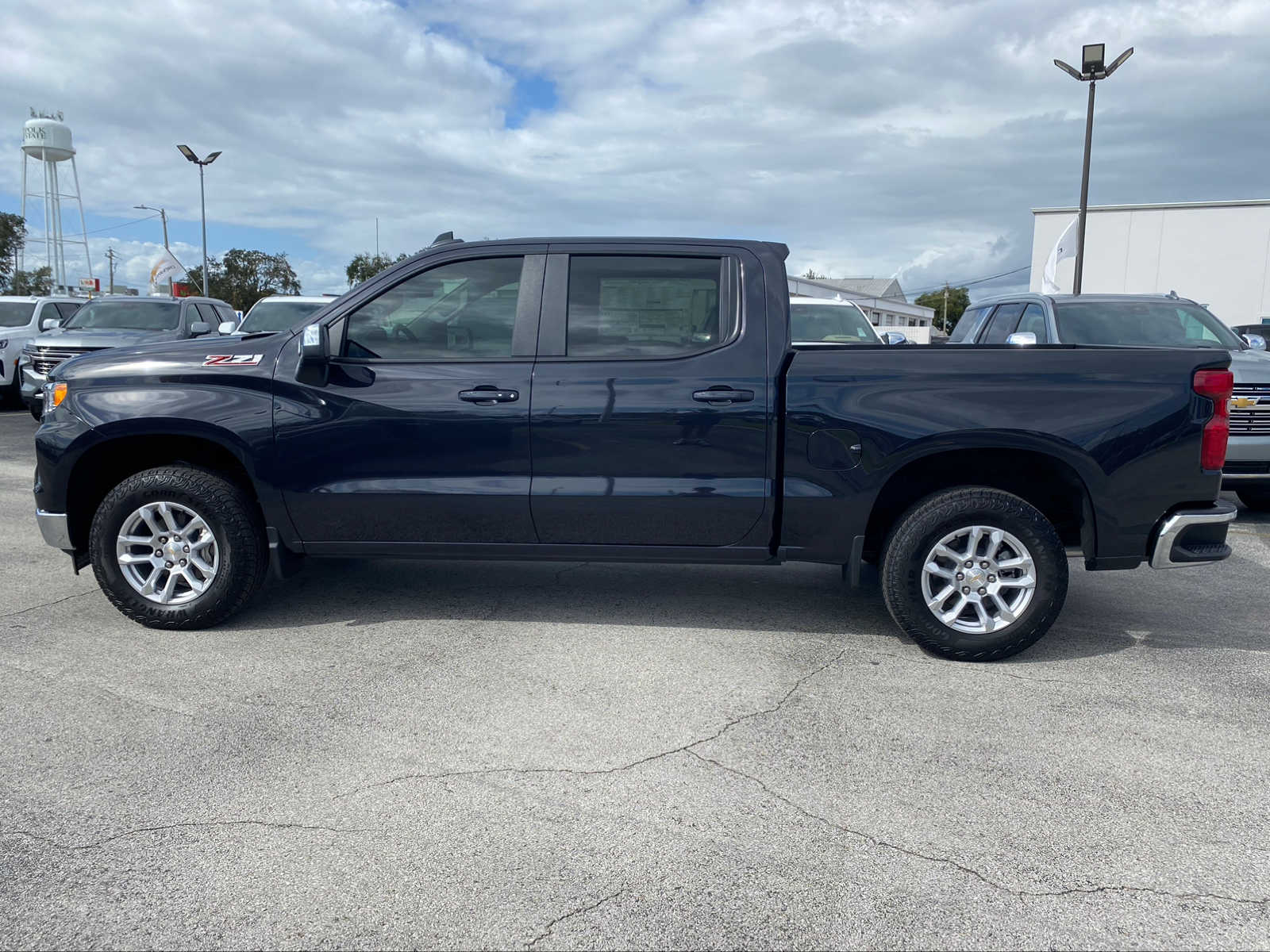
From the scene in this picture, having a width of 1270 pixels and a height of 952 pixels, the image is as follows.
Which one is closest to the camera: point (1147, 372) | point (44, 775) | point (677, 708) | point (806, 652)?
point (44, 775)

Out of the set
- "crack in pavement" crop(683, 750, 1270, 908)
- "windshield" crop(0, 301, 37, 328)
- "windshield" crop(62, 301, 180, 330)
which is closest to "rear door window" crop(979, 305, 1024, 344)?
"crack in pavement" crop(683, 750, 1270, 908)

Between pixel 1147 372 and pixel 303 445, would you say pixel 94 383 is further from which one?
pixel 1147 372

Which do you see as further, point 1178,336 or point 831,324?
point 831,324

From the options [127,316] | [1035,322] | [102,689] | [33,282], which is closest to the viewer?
[102,689]

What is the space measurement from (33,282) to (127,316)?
66.5m

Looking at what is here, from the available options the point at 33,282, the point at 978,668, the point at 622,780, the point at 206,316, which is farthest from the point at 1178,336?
the point at 33,282

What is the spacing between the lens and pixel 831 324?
34.4ft

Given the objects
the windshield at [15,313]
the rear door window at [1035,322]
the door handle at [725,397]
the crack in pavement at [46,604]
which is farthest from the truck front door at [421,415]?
the windshield at [15,313]

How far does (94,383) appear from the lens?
494 centimetres

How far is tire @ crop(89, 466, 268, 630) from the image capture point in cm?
489

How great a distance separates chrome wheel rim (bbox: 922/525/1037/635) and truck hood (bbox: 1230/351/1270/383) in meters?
4.11

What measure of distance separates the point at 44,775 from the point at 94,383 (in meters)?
2.22

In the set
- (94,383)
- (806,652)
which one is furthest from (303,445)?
(806,652)

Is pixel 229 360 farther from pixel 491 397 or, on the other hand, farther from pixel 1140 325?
pixel 1140 325
